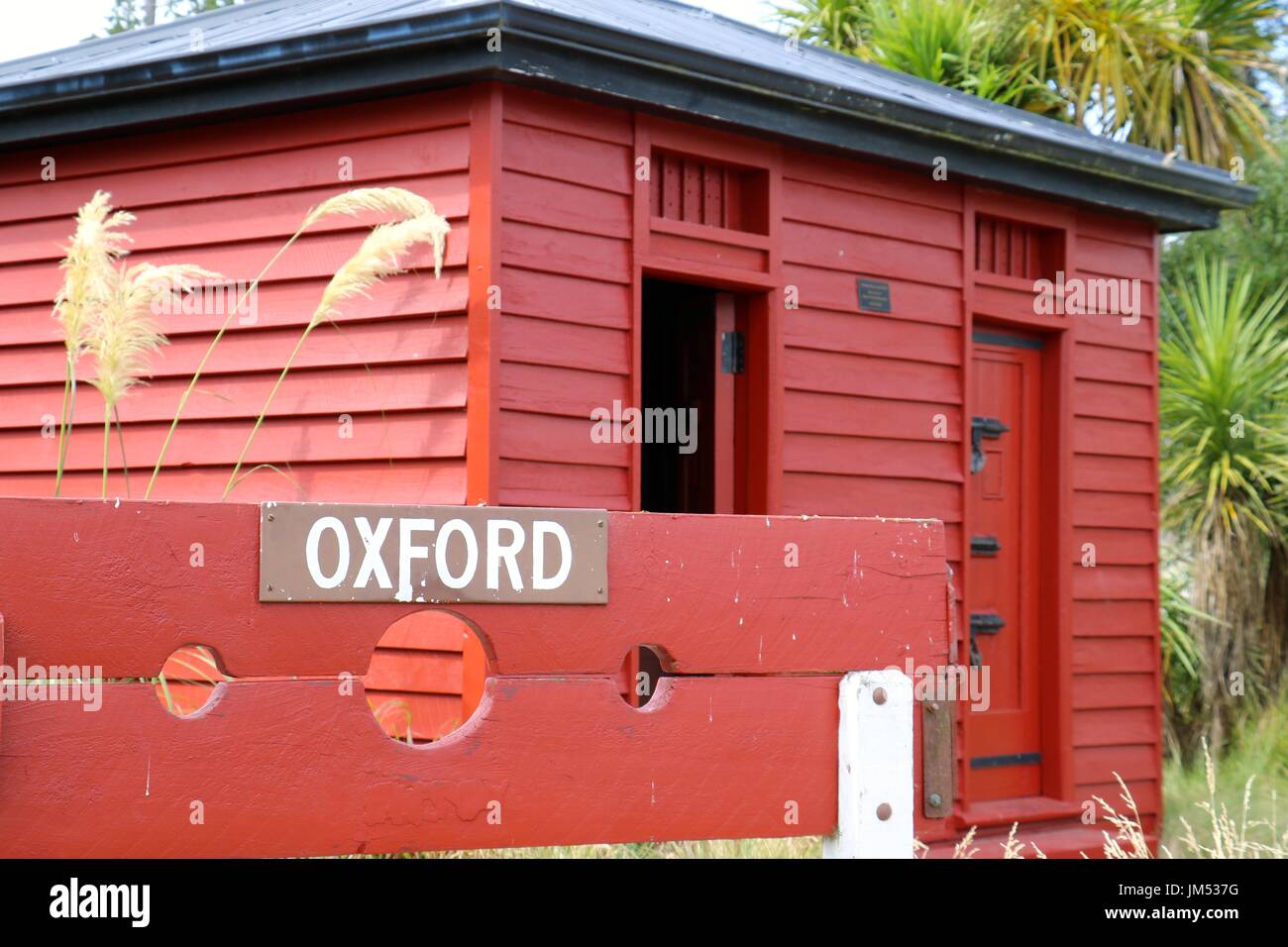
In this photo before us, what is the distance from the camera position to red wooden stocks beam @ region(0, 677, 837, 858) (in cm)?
227

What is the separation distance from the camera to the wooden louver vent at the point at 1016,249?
756 cm

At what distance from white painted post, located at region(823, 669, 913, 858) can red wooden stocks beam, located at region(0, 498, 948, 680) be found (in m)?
0.06

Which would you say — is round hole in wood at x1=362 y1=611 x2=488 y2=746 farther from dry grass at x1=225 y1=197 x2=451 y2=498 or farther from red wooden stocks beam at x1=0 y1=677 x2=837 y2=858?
red wooden stocks beam at x1=0 y1=677 x2=837 y2=858

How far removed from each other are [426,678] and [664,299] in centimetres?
248

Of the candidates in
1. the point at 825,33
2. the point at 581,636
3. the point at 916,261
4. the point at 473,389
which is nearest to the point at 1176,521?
the point at 916,261

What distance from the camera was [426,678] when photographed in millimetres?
5746

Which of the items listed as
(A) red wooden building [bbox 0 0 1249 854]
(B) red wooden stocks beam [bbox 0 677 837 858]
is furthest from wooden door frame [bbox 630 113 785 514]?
(B) red wooden stocks beam [bbox 0 677 837 858]

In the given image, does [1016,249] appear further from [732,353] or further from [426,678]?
[426,678]

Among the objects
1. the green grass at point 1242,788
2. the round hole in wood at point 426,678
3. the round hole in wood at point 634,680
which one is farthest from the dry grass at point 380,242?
the green grass at point 1242,788

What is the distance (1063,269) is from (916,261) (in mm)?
→ 1054

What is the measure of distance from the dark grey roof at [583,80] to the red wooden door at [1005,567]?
40.2 inches

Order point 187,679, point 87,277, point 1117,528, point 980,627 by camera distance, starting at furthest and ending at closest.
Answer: point 1117,528, point 980,627, point 87,277, point 187,679

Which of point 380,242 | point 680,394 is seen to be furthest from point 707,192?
point 380,242
